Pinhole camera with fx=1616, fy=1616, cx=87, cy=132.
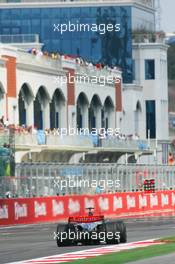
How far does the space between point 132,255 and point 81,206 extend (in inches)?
1485

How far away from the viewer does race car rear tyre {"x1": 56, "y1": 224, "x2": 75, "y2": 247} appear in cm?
4359

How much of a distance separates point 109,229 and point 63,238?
1.42m

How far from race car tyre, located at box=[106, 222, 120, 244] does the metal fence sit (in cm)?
2301

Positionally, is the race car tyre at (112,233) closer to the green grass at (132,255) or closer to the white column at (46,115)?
the green grass at (132,255)

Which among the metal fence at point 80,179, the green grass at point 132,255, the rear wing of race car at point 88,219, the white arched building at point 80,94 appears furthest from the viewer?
the white arched building at point 80,94

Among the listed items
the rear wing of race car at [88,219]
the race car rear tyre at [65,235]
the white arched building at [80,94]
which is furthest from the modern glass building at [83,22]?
the rear wing of race car at [88,219]

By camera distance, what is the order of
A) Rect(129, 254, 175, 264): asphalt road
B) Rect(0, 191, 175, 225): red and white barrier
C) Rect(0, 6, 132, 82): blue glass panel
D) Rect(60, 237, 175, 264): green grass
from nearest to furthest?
Rect(129, 254, 175, 264): asphalt road
Rect(60, 237, 175, 264): green grass
Rect(0, 191, 175, 225): red and white barrier
Rect(0, 6, 132, 82): blue glass panel

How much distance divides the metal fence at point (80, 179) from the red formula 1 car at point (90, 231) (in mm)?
22995

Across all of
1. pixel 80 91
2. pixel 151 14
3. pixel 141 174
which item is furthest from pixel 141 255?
pixel 151 14

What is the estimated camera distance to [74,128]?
103 m

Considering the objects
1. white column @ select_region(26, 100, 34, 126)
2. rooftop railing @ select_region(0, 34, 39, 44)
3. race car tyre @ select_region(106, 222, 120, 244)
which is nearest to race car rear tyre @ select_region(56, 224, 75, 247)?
race car tyre @ select_region(106, 222, 120, 244)

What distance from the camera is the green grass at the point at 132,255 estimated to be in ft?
121

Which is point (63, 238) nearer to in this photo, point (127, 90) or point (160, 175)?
point (160, 175)

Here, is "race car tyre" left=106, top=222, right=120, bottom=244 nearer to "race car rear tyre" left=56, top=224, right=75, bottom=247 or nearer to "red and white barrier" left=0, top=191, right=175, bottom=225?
"race car rear tyre" left=56, top=224, right=75, bottom=247
